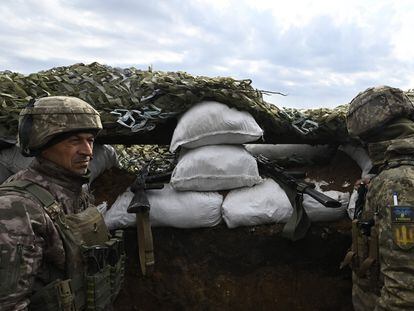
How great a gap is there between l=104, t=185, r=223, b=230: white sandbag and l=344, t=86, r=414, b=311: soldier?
113 cm

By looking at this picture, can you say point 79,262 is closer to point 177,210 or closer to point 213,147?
point 177,210

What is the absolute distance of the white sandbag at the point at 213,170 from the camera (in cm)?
Answer: 329

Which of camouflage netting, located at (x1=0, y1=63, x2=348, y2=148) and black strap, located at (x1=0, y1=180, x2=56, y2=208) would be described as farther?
camouflage netting, located at (x1=0, y1=63, x2=348, y2=148)

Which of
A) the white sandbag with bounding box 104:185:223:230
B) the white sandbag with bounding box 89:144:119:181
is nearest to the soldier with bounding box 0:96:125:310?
the white sandbag with bounding box 104:185:223:230

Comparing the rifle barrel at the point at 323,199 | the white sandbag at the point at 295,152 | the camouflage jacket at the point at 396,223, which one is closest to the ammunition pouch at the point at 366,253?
the camouflage jacket at the point at 396,223

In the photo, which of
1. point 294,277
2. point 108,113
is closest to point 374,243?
point 294,277

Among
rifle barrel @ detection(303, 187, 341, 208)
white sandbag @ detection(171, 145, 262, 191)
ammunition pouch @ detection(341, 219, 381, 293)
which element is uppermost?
white sandbag @ detection(171, 145, 262, 191)

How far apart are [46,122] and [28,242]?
598 mm

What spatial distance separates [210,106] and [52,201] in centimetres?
170

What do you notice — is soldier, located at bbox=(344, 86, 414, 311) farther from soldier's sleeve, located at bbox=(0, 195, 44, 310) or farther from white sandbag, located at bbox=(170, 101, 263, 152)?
soldier's sleeve, located at bbox=(0, 195, 44, 310)

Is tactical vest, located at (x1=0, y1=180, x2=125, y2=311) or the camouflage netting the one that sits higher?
the camouflage netting

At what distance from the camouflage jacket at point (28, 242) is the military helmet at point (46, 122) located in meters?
0.11

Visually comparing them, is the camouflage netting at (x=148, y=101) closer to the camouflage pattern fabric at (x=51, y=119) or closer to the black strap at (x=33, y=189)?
the camouflage pattern fabric at (x=51, y=119)

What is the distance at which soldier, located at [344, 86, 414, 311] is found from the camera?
2.04 metres
